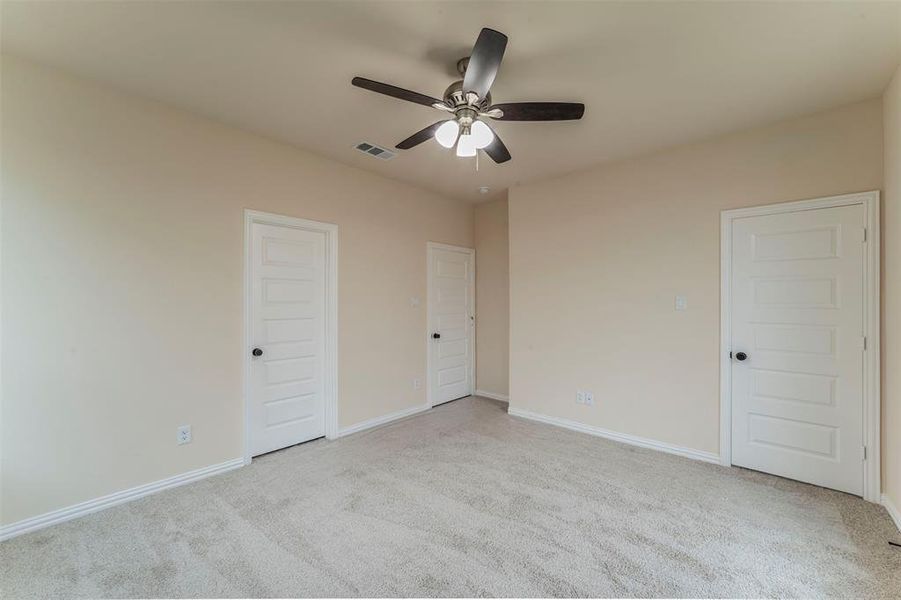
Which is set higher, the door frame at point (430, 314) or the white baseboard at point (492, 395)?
the door frame at point (430, 314)

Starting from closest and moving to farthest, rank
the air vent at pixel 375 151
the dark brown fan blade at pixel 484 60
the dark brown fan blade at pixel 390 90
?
1. the dark brown fan blade at pixel 484 60
2. the dark brown fan blade at pixel 390 90
3. the air vent at pixel 375 151

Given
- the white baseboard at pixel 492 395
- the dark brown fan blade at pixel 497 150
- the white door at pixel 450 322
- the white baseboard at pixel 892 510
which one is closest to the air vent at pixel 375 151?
the dark brown fan blade at pixel 497 150

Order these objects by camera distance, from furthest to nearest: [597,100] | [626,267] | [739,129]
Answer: [626,267] → [739,129] → [597,100]

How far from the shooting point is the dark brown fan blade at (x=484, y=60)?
1530mm

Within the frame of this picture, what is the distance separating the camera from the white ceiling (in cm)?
178

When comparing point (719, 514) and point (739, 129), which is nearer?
point (719, 514)

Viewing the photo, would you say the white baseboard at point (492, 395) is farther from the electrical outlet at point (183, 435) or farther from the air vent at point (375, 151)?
the electrical outlet at point (183, 435)

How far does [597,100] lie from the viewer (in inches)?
98.8

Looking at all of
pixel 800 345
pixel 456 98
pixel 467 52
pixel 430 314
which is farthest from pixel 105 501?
pixel 800 345

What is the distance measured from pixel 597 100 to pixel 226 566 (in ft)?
11.3

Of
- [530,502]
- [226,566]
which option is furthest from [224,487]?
[530,502]

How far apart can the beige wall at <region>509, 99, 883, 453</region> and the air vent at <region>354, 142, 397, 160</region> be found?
1.57 meters

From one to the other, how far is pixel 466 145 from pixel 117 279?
2.40 m

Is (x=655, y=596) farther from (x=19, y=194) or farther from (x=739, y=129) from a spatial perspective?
(x=19, y=194)
